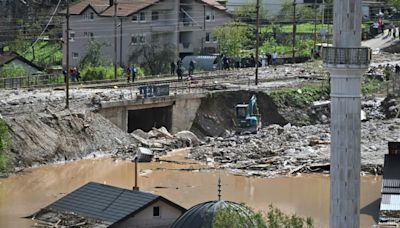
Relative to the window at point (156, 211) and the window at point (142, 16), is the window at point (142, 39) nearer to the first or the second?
the window at point (142, 16)

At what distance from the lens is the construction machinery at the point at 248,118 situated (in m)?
53.2

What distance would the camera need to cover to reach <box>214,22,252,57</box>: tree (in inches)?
2933

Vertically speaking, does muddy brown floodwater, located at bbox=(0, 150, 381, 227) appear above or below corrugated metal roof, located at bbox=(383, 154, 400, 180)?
below

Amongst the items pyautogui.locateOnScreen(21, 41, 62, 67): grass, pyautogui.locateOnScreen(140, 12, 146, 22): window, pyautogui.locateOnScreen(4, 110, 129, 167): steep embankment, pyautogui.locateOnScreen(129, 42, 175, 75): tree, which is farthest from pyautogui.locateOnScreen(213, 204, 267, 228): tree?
pyautogui.locateOnScreen(21, 41, 62, 67): grass

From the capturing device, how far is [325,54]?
26.2 m

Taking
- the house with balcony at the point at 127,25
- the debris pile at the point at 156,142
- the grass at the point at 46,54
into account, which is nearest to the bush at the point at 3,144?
the debris pile at the point at 156,142

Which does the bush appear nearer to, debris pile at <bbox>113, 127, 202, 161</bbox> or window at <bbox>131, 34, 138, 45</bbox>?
debris pile at <bbox>113, 127, 202, 161</bbox>

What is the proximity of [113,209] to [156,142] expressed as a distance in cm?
2009

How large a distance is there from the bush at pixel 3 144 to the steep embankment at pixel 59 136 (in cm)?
Result: 70

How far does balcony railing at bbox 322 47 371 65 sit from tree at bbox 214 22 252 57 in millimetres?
48059

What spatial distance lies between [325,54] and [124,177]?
2069 centimetres

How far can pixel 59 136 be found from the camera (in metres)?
48.1

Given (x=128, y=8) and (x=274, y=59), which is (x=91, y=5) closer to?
(x=128, y=8)

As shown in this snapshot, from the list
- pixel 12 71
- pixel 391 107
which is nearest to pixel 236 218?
pixel 391 107
